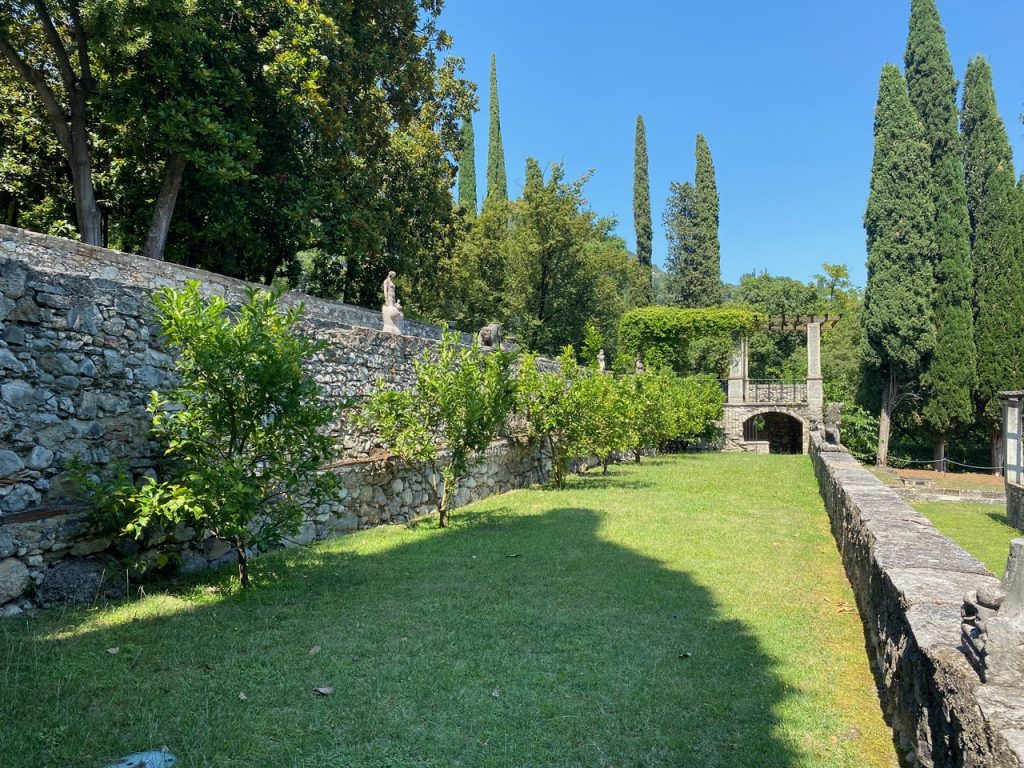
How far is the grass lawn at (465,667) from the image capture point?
2.75 meters

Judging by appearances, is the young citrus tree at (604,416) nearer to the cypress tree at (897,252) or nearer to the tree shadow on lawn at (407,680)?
the tree shadow on lawn at (407,680)

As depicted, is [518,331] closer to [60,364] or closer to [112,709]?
[60,364]

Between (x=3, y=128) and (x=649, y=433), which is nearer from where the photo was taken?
(x=3, y=128)

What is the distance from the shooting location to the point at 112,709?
296 cm

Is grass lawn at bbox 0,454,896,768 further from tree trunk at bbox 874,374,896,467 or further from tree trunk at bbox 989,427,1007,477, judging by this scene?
tree trunk at bbox 989,427,1007,477

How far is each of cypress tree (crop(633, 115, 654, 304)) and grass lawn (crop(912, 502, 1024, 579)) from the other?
2763 centimetres

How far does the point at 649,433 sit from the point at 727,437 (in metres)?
11.0

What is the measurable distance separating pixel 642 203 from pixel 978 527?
34.7m

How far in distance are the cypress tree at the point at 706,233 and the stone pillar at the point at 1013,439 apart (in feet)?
85.0

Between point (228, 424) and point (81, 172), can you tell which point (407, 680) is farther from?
point (81, 172)

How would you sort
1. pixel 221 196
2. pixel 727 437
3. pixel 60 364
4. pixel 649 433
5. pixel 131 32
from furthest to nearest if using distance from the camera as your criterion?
pixel 727 437
pixel 649 433
pixel 221 196
pixel 131 32
pixel 60 364

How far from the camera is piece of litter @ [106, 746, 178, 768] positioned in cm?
247

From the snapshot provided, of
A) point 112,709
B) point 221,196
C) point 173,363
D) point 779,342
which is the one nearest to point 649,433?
point 221,196

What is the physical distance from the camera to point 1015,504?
1173 cm
